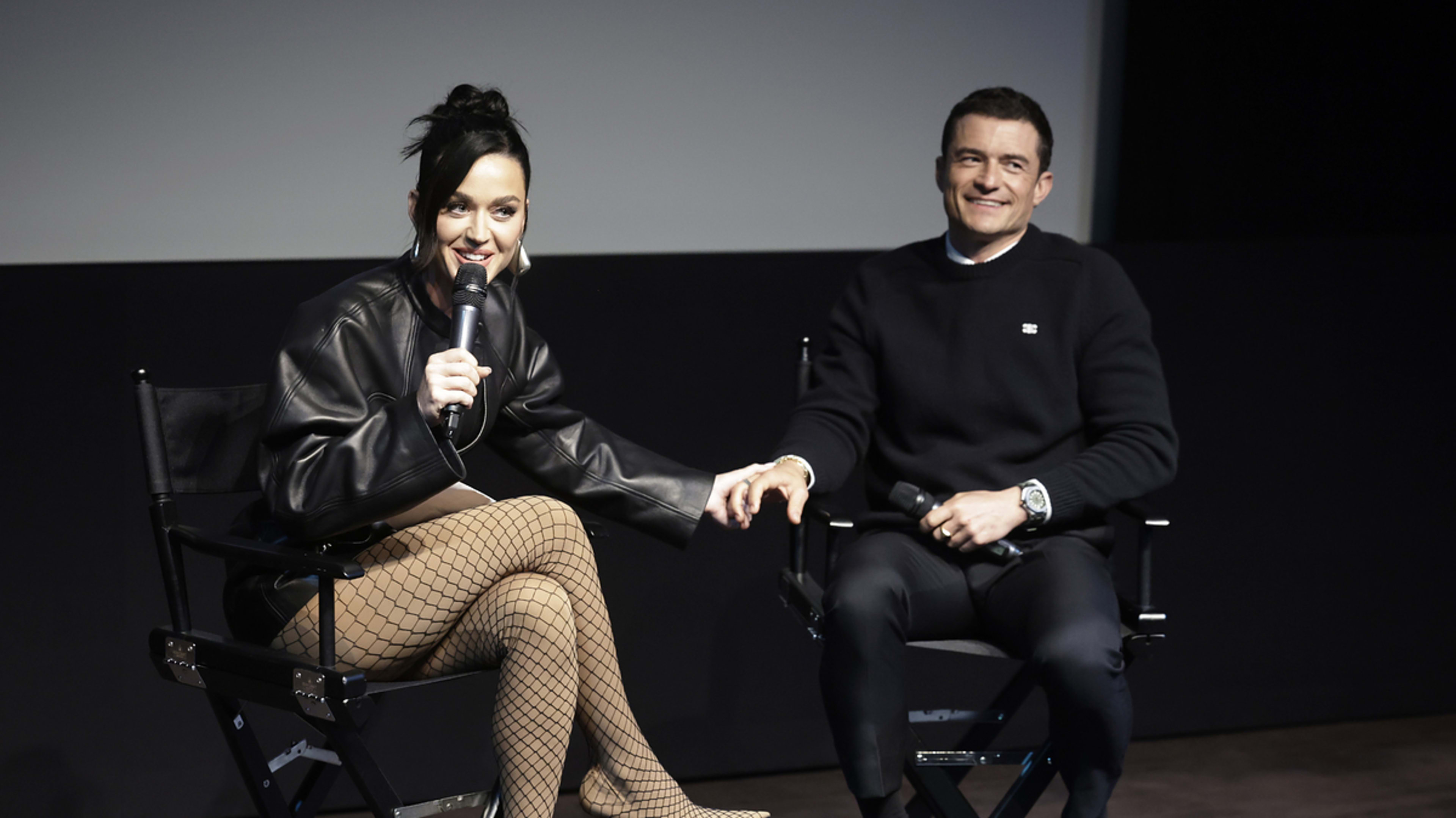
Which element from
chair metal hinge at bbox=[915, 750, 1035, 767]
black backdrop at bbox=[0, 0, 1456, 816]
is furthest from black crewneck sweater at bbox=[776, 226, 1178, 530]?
black backdrop at bbox=[0, 0, 1456, 816]

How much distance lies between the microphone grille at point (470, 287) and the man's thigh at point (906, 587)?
0.80m

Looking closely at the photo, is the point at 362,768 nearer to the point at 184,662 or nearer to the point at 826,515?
the point at 184,662

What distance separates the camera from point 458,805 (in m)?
2.45

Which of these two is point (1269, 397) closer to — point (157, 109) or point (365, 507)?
point (365, 507)

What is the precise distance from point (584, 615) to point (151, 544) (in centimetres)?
113

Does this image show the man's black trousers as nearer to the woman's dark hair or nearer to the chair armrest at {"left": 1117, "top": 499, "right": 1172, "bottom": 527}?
the chair armrest at {"left": 1117, "top": 499, "right": 1172, "bottom": 527}

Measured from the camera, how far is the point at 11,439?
2988mm

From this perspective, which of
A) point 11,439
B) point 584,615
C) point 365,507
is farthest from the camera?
point 11,439

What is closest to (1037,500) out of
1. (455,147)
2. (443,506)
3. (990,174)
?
(990,174)

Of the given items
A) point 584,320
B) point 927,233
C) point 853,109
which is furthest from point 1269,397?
point 584,320

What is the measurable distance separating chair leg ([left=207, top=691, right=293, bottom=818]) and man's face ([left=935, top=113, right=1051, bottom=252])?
5.11 ft

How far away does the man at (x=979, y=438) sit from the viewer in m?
2.47

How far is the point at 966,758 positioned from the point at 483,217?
1262 mm

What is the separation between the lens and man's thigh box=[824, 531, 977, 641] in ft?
8.26
